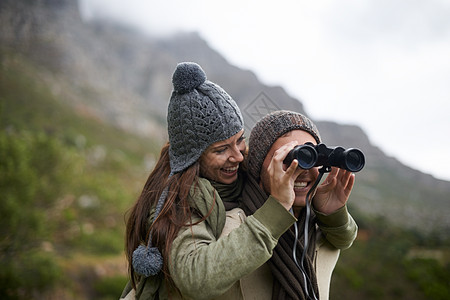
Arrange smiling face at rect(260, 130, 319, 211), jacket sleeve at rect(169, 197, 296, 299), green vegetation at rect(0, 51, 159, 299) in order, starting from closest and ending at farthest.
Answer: jacket sleeve at rect(169, 197, 296, 299)
smiling face at rect(260, 130, 319, 211)
green vegetation at rect(0, 51, 159, 299)

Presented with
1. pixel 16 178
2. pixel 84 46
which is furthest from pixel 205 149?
pixel 84 46

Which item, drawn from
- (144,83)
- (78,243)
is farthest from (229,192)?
(144,83)

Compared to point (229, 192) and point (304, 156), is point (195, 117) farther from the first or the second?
point (304, 156)

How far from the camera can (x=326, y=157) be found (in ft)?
4.46

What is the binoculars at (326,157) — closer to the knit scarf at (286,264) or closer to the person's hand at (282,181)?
the person's hand at (282,181)

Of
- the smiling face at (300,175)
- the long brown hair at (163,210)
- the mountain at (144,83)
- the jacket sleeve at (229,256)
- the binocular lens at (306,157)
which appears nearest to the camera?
the jacket sleeve at (229,256)

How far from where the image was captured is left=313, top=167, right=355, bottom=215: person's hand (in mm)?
1552

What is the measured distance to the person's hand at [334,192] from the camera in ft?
5.09

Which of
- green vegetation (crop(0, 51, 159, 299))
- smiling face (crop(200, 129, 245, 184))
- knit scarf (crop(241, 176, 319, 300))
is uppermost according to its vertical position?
smiling face (crop(200, 129, 245, 184))

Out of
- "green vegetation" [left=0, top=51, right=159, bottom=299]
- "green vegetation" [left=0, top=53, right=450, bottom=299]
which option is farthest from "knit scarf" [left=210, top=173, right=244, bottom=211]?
"green vegetation" [left=0, top=53, right=450, bottom=299]

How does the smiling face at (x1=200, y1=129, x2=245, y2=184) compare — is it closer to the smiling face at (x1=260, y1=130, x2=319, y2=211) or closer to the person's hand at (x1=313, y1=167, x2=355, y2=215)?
the smiling face at (x1=260, y1=130, x2=319, y2=211)

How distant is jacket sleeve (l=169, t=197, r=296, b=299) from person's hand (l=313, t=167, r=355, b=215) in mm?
478

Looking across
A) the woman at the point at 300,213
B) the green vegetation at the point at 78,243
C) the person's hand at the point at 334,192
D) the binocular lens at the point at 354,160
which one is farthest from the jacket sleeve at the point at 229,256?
the green vegetation at the point at 78,243

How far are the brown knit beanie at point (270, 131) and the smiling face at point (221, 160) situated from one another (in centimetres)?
8
